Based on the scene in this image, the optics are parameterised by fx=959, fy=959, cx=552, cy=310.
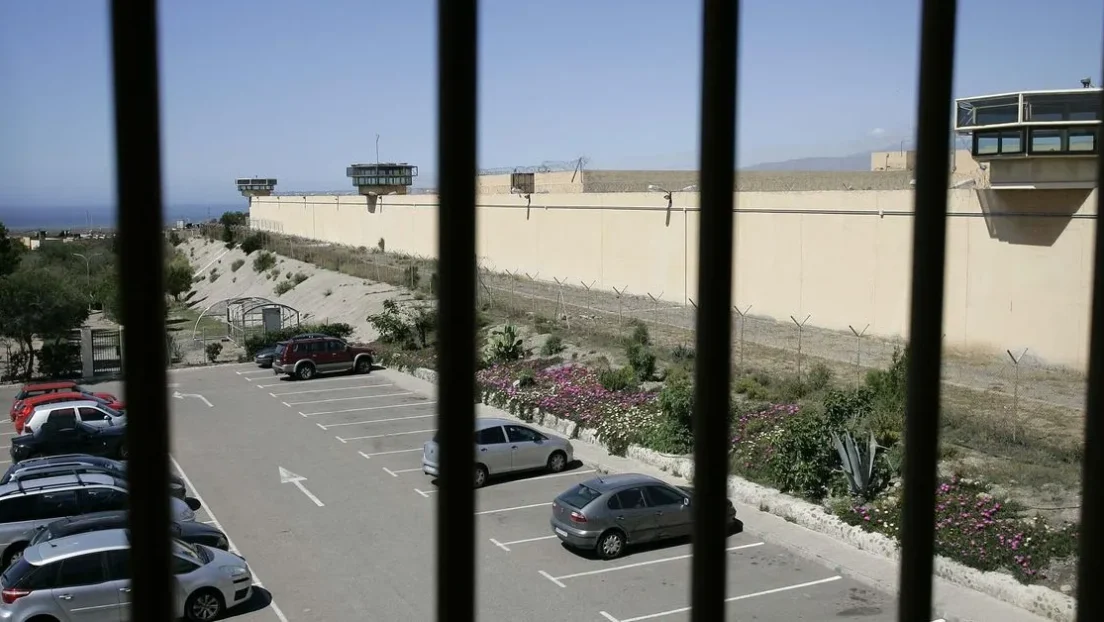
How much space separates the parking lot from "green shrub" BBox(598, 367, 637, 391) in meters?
3.28

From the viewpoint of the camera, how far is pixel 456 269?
35.8 inches

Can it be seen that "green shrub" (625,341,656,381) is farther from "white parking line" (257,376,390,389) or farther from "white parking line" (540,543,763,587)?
"white parking line" (257,376,390,389)

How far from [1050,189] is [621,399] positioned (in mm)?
9808

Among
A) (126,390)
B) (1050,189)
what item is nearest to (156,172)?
(126,390)

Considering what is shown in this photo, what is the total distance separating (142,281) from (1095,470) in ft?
3.75

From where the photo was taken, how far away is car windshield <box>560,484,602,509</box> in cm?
1221

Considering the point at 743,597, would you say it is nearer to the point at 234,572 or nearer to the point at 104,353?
the point at 234,572

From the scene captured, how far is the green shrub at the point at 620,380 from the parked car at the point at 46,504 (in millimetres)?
9092

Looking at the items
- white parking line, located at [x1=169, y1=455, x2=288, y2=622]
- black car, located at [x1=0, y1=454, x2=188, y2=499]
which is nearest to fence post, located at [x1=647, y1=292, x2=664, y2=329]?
white parking line, located at [x1=169, y1=455, x2=288, y2=622]

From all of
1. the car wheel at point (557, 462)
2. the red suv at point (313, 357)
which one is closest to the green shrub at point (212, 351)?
the red suv at point (313, 357)

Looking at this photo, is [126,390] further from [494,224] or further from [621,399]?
[494,224]

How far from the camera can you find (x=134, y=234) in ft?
2.58

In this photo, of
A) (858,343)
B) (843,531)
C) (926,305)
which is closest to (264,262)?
(858,343)

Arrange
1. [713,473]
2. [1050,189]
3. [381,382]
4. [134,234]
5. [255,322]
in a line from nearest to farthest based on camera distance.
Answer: [134,234] → [713,473] → [1050,189] → [381,382] → [255,322]
